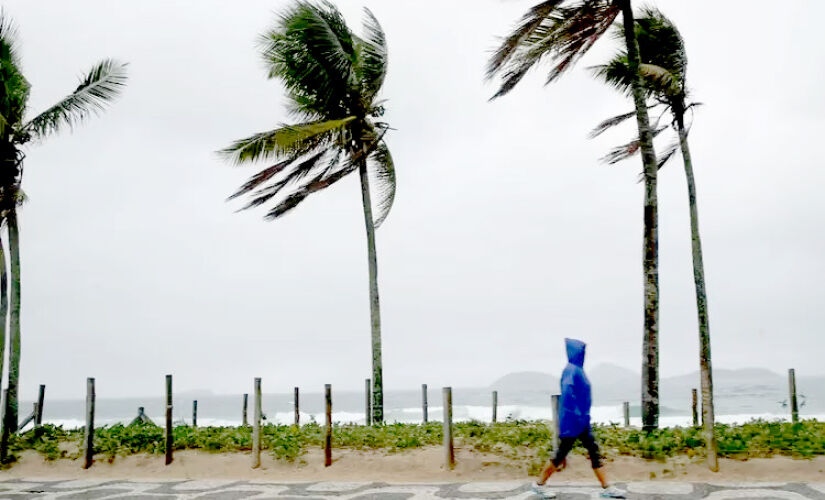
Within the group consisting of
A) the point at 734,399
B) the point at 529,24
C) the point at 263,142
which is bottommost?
the point at 734,399

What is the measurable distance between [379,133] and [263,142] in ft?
10.6

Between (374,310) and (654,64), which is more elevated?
(654,64)

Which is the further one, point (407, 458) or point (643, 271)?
point (643, 271)

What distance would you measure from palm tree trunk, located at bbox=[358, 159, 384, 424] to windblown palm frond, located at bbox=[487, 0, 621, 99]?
203 inches

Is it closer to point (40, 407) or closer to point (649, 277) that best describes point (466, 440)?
point (649, 277)

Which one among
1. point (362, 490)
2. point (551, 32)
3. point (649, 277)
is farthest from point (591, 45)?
point (362, 490)

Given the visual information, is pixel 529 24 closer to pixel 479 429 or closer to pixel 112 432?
pixel 479 429

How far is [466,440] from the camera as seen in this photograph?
11.4m

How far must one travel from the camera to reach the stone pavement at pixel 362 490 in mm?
8086

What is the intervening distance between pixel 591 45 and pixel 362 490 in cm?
946

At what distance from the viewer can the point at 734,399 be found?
244ft

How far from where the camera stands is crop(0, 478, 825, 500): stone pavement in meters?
8.09

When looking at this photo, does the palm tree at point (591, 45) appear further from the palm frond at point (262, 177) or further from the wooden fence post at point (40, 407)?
the wooden fence post at point (40, 407)

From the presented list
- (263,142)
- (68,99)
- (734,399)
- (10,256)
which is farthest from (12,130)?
(734,399)
